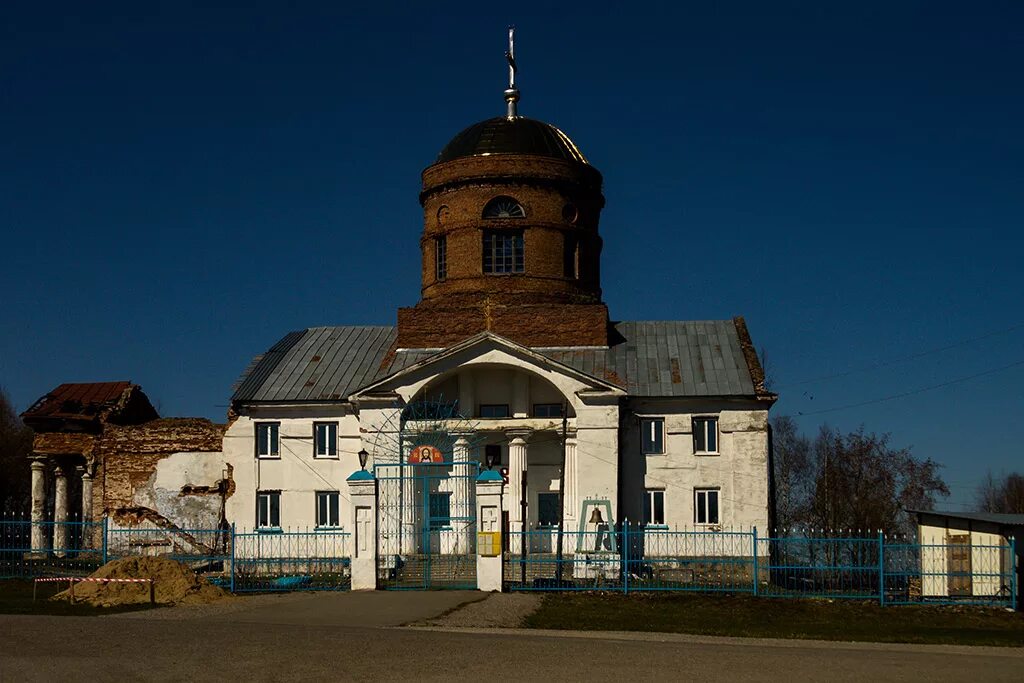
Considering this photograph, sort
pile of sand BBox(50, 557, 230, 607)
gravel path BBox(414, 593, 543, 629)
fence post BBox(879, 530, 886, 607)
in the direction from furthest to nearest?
fence post BBox(879, 530, 886, 607)
pile of sand BBox(50, 557, 230, 607)
gravel path BBox(414, 593, 543, 629)

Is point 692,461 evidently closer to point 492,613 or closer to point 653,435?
point 653,435

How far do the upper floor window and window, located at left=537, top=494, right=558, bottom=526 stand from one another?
8.55 metres

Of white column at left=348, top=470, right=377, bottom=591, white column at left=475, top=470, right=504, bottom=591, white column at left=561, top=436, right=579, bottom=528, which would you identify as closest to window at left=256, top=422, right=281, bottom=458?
white column at left=561, top=436, right=579, bottom=528

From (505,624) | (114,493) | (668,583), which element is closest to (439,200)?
(114,493)

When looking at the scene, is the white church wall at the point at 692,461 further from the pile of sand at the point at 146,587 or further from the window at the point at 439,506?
the pile of sand at the point at 146,587

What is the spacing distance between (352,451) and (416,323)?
4.08 metres

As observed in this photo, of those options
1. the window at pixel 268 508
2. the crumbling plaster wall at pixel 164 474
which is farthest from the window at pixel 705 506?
the crumbling plaster wall at pixel 164 474

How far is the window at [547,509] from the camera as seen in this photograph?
33938mm

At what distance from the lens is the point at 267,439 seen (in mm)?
35500

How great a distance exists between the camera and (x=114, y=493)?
36.2 metres

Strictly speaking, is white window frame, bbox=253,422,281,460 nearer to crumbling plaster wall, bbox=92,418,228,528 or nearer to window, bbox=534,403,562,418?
crumbling plaster wall, bbox=92,418,228,528

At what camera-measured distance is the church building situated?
107 ft

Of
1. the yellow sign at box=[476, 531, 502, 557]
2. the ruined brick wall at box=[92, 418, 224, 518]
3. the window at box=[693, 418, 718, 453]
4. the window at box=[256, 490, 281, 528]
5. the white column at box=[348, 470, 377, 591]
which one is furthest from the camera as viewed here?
the ruined brick wall at box=[92, 418, 224, 518]

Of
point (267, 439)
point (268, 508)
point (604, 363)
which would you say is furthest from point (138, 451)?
point (604, 363)
